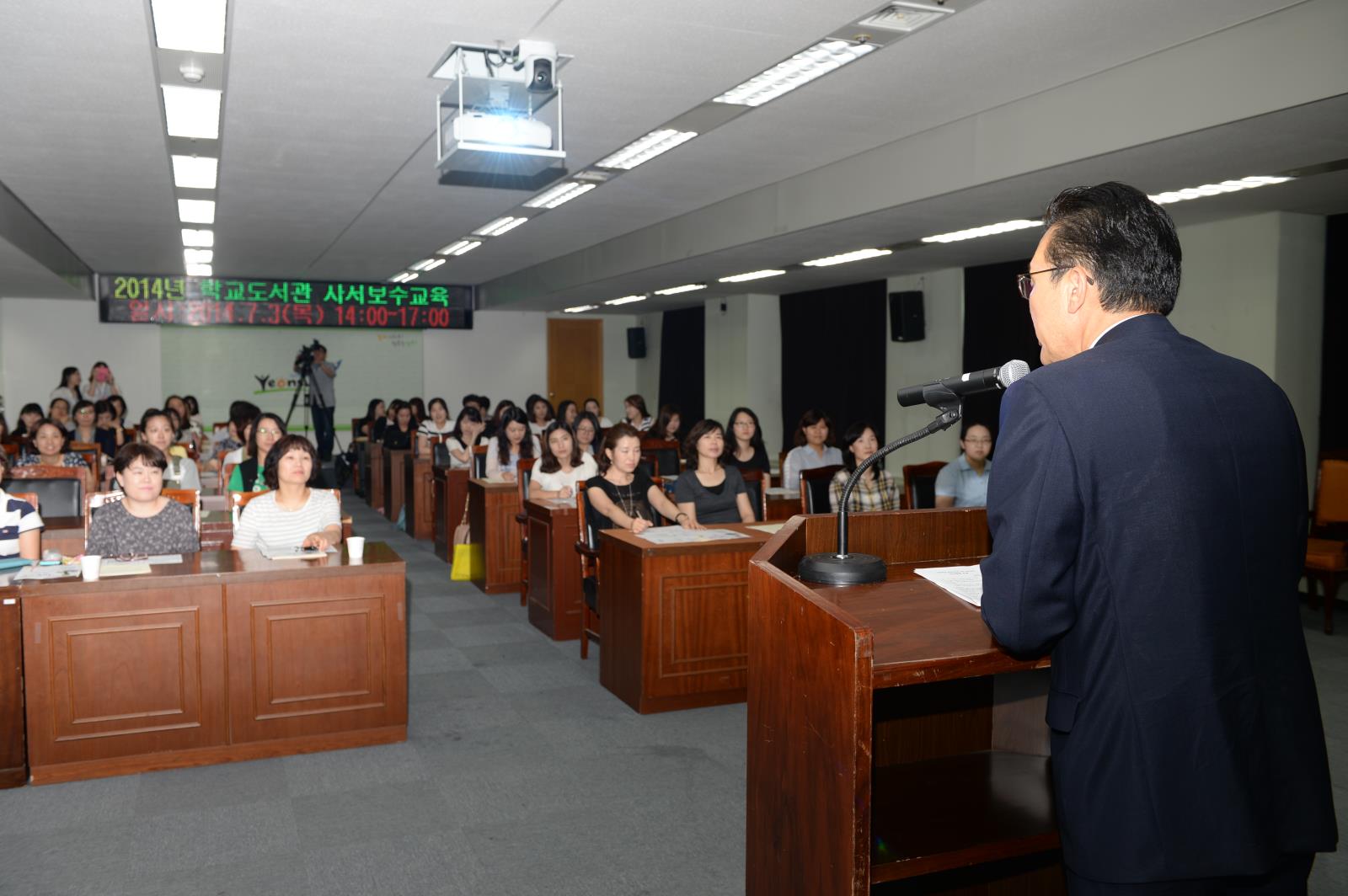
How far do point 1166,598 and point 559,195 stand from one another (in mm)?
7056

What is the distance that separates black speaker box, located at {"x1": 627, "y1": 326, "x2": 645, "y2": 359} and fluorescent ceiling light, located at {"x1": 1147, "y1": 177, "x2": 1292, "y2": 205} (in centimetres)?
1073

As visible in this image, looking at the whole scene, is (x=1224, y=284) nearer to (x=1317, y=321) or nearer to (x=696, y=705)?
(x=1317, y=321)

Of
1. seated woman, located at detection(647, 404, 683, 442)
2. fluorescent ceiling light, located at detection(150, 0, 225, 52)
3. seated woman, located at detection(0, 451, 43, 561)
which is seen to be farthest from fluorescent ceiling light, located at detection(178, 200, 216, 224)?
seated woman, located at detection(647, 404, 683, 442)

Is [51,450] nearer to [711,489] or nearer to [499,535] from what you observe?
[499,535]

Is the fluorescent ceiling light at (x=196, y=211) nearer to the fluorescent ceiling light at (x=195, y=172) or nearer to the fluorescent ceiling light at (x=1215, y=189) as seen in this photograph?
the fluorescent ceiling light at (x=195, y=172)

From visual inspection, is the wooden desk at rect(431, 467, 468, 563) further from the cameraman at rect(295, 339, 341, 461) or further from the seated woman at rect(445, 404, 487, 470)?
the cameraman at rect(295, 339, 341, 461)

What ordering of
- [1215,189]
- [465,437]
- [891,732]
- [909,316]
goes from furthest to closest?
[909,316] < [465,437] < [1215,189] < [891,732]

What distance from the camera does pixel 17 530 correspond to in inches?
168

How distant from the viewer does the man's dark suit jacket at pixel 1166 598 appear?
1.30 m

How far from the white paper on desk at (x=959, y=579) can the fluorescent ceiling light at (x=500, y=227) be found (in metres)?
7.35

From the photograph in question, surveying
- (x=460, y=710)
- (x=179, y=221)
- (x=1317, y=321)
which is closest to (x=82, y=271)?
(x=179, y=221)

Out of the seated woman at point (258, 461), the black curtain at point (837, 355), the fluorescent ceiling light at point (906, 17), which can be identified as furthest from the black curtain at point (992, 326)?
the seated woman at point (258, 461)

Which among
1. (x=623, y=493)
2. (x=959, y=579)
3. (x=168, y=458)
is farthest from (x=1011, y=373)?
(x=168, y=458)

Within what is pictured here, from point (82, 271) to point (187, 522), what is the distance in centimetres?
984
